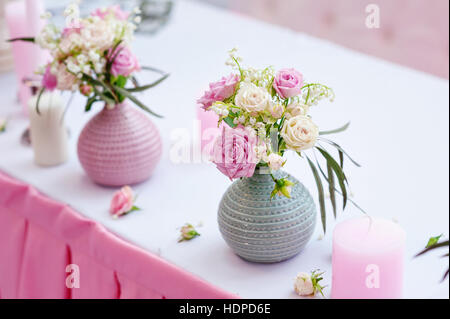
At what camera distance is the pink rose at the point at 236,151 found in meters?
0.94

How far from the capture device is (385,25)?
7.75 feet

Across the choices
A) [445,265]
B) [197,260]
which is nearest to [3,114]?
[197,260]

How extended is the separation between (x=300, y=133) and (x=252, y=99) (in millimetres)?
78

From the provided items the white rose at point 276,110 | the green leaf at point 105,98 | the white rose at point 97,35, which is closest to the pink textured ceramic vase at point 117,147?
the green leaf at point 105,98

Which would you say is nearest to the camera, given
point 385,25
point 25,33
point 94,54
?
point 94,54

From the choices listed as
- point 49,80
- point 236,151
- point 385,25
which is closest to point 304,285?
point 236,151

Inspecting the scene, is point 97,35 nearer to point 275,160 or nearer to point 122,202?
point 122,202

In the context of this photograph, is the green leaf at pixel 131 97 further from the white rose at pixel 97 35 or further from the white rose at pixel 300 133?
the white rose at pixel 300 133

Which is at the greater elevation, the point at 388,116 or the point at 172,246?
the point at 388,116

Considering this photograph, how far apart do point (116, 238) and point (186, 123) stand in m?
0.43

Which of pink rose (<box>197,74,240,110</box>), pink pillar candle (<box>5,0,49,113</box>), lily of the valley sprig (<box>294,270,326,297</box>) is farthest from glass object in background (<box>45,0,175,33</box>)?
lily of the valley sprig (<box>294,270,326,297</box>)

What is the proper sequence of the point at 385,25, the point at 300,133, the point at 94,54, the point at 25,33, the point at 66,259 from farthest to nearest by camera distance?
the point at 385,25 < the point at 25,33 < the point at 66,259 < the point at 94,54 < the point at 300,133
